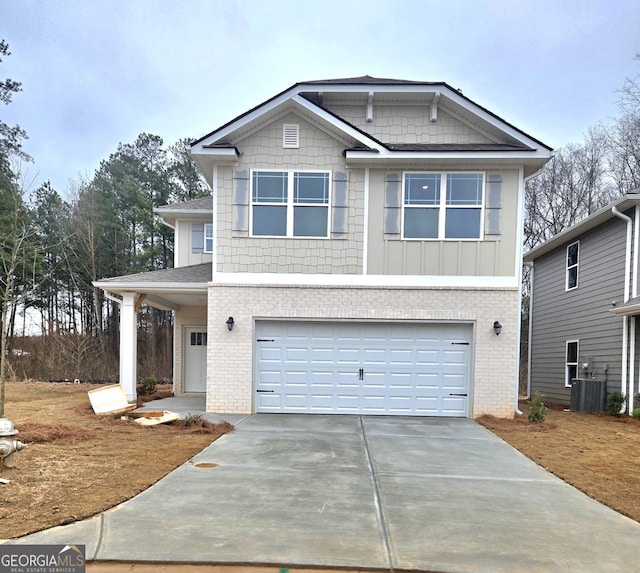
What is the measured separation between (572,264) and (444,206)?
708 cm

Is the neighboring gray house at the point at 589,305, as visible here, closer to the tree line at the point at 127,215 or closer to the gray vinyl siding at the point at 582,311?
the gray vinyl siding at the point at 582,311

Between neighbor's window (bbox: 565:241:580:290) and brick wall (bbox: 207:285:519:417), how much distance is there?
580 cm

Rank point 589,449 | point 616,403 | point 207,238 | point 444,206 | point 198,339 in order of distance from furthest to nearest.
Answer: point 207,238
point 198,339
point 616,403
point 444,206
point 589,449

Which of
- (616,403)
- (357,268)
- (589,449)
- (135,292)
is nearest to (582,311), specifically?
(616,403)

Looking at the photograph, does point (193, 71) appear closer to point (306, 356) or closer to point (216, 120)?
point (216, 120)

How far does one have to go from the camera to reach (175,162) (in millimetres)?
29359

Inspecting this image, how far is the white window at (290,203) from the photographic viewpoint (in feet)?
34.7

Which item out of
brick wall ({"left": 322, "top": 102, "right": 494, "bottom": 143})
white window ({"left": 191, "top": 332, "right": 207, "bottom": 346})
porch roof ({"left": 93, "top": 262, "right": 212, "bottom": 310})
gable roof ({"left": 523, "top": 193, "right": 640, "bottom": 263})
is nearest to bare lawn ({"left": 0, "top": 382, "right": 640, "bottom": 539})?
porch roof ({"left": 93, "top": 262, "right": 212, "bottom": 310})

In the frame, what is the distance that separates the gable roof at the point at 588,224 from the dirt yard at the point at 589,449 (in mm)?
5178

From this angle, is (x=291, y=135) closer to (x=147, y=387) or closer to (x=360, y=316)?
(x=360, y=316)

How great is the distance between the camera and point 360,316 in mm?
10547

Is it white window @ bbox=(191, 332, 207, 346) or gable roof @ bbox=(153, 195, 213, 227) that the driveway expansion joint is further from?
gable roof @ bbox=(153, 195, 213, 227)

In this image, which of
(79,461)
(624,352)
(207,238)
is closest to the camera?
(79,461)

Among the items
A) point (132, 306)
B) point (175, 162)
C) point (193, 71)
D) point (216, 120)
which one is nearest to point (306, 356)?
point (132, 306)
